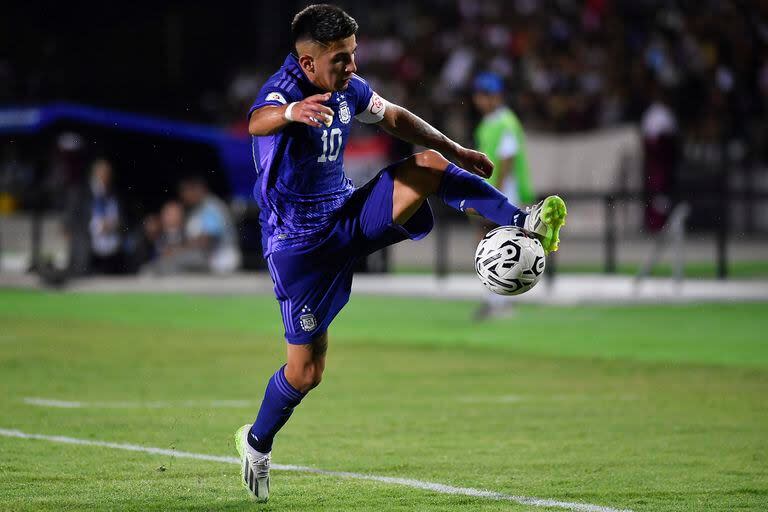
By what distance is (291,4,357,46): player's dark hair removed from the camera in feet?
19.9

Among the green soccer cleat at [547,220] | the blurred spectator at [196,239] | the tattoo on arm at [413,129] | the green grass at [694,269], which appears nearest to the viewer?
the green soccer cleat at [547,220]

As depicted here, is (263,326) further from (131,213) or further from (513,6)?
(513,6)

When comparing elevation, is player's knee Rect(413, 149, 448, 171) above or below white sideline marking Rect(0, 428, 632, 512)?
above

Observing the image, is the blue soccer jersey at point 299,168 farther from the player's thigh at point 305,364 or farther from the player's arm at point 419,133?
the player's thigh at point 305,364

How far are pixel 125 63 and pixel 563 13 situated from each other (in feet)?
35.2

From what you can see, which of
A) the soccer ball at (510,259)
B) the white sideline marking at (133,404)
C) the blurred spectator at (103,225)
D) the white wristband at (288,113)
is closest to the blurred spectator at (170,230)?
the blurred spectator at (103,225)

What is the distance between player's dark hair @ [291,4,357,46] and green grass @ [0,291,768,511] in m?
2.11

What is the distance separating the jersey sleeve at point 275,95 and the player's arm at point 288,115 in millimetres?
41

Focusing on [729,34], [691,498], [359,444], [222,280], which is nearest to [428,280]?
[222,280]

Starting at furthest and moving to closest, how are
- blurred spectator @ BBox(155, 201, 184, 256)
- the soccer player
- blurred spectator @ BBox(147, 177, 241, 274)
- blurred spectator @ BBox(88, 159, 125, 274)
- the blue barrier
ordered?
1. the blue barrier
2. blurred spectator @ BBox(147, 177, 241, 274)
3. blurred spectator @ BBox(155, 201, 184, 256)
4. blurred spectator @ BBox(88, 159, 125, 274)
5. the soccer player

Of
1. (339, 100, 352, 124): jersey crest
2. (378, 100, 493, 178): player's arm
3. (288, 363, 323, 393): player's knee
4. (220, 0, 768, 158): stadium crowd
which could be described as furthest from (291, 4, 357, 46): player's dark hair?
(220, 0, 768, 158): stadium crowd

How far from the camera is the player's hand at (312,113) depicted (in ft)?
18.0

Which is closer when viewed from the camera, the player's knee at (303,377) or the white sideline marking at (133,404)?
the player's knee at (303,377)

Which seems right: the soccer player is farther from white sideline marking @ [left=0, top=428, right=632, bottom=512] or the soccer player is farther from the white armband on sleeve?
white sideline marking @ [left=0, top=428, right=632, bottom=512]
